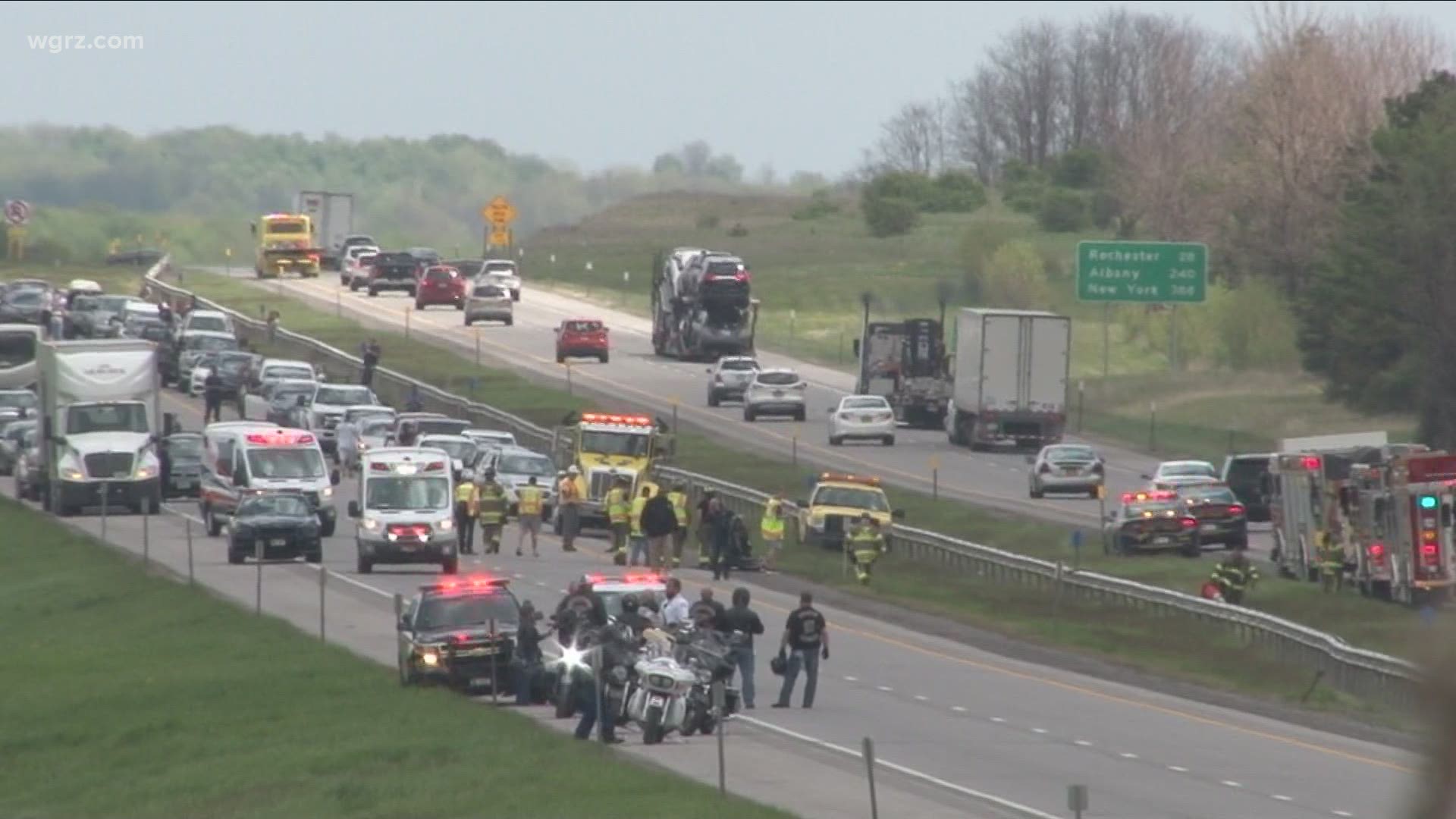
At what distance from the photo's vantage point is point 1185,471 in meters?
50.5

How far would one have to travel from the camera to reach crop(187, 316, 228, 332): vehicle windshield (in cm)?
8036

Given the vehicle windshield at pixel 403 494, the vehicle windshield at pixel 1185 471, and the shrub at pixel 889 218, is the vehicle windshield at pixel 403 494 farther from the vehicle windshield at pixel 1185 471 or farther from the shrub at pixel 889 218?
the shrub at pixel 889 218

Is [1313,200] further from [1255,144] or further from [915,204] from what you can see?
[915,204]

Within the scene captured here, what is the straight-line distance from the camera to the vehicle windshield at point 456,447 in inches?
2131

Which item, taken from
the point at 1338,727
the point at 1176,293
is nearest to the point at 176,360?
the point at 1176,293

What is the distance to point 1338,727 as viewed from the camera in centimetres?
2670

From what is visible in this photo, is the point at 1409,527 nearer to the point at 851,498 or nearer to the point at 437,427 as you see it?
the point at 851,498

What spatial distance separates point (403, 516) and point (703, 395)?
37849 millimetres

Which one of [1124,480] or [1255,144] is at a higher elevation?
[1255,144]

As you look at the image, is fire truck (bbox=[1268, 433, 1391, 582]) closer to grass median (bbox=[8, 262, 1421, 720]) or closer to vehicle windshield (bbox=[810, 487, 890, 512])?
grass median (bbox=[8, 262, 1421, 720])

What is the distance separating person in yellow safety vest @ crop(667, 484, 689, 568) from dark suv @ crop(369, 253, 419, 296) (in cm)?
6370

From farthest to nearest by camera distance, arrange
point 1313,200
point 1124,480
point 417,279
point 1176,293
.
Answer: point 417,279 → point 1313,200 → point 1176,293 → point 1124,480

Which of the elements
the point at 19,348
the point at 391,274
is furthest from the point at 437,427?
the point at 391,274

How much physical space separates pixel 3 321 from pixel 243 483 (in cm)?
3956
